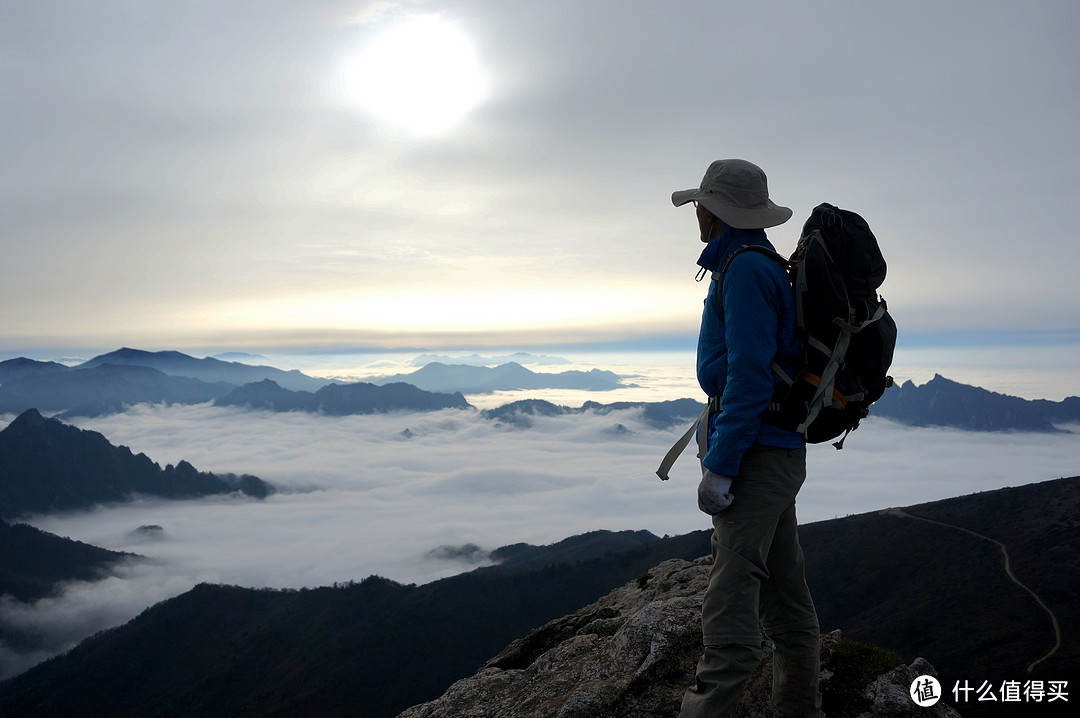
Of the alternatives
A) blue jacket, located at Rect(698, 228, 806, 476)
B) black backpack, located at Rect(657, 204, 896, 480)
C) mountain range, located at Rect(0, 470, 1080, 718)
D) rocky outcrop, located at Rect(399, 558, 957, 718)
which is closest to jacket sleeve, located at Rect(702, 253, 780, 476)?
blue jacket, located at Rect(698, 228, 806, 476)

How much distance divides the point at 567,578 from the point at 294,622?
78.3 m

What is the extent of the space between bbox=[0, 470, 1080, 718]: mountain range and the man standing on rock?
3049 inches

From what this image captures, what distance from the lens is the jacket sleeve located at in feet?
15.1

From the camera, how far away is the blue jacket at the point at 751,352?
4625 millimetres

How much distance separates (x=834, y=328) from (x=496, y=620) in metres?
153

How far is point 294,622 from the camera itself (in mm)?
163250

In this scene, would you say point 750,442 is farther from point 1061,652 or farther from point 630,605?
point 1061,652

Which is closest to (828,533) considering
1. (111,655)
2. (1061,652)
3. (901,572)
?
(901,572)

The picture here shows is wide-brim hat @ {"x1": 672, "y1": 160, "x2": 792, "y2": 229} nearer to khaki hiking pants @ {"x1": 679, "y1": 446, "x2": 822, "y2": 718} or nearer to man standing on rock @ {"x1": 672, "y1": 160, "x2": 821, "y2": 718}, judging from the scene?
man standing on rock @ {"x1": 672, "y1": 160, "x2": 821, "y2": 718}

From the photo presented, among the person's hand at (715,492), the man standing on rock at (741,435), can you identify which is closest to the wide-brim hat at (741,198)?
the man standing on rock at (741,435)

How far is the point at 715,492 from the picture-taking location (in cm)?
482

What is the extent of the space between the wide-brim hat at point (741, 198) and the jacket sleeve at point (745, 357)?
1.88 ft

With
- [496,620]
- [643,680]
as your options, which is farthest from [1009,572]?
[643,680]

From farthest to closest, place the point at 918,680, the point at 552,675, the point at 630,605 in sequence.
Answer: the point at 630,605 → the point at 552,675 → the point at 918,680
